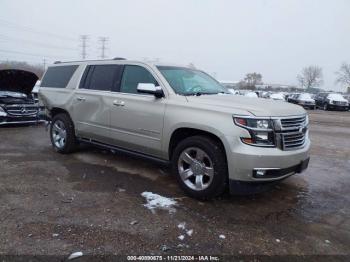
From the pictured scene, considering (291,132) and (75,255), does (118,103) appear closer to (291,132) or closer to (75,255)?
(291,132)

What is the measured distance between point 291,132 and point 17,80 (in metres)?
8.98

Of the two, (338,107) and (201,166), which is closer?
(201,166)

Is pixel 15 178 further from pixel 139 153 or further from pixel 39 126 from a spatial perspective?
pixel 39 126

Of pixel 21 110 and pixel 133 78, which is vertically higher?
pixel 133 78

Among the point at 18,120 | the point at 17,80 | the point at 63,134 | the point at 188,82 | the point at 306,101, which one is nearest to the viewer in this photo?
the point at 188,82

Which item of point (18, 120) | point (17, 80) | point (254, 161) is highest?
point (17, 80)

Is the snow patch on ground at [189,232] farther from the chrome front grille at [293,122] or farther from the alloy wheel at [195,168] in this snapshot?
the chrome front grille at [293,122]

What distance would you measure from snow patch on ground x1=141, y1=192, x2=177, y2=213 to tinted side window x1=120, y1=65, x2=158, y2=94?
169cm

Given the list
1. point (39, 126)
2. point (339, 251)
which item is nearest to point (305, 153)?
point (339, 251)

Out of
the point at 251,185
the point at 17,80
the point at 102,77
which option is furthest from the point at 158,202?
the point at 17,80

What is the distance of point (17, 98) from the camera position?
10227 mm

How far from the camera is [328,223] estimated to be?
13.7 feet

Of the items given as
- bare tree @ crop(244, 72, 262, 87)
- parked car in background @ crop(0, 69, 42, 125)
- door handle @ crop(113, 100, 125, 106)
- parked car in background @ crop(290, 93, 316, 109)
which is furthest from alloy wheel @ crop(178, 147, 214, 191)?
bare tree @ crop(244, 72, 262, 87)

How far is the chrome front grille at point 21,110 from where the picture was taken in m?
9.95
